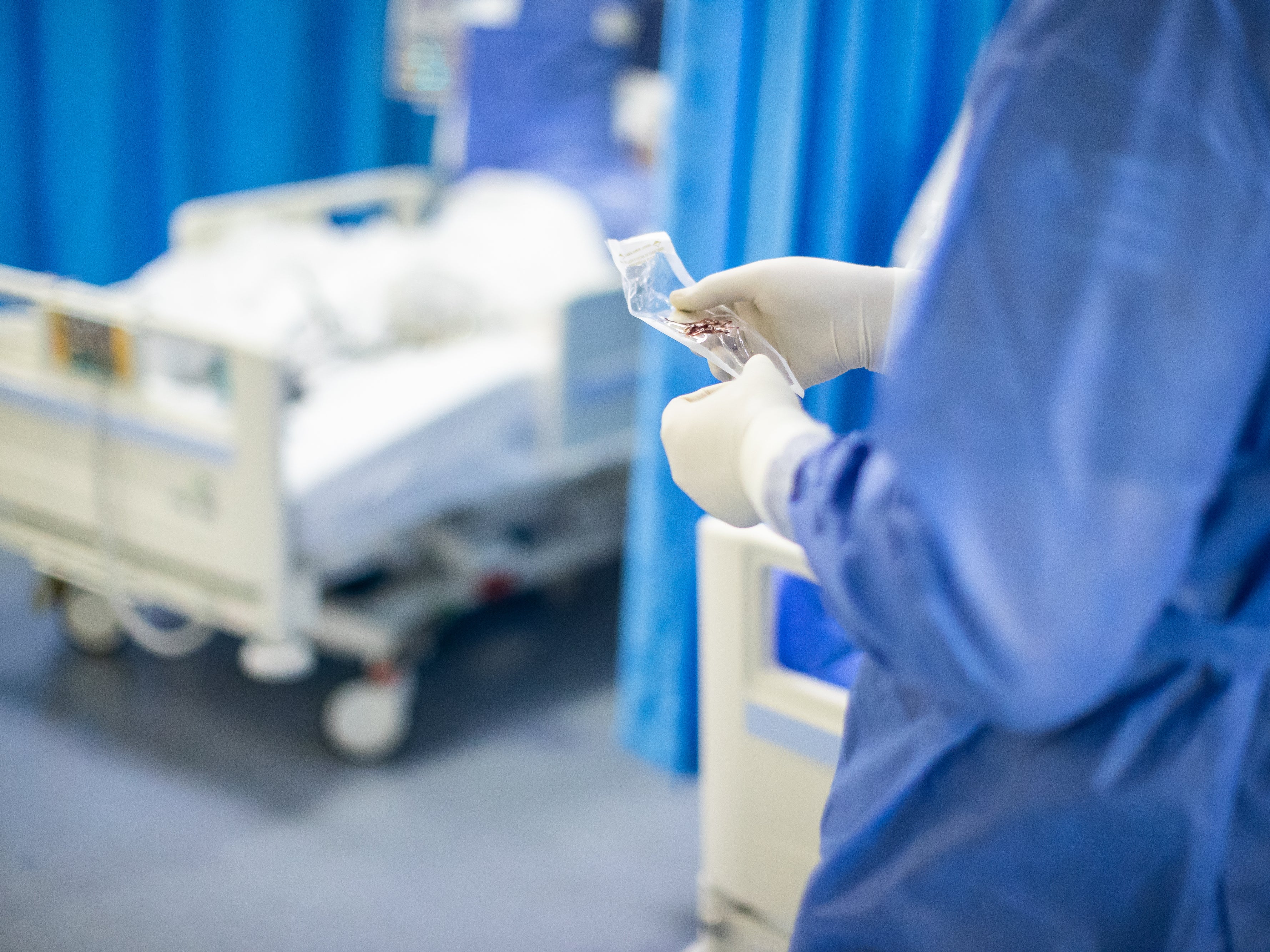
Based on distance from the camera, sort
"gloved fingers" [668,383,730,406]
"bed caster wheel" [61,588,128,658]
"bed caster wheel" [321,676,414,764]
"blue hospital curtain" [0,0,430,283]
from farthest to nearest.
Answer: "blue hospital curtain" [0,0,430,283] < "bed caster wheel" [61,588,128,658] < "bed caster wheel" [321,676,414,764] < "gloved fingers" [668,383,730,406]

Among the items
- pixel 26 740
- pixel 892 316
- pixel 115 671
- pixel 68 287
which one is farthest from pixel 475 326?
pixel 892 316

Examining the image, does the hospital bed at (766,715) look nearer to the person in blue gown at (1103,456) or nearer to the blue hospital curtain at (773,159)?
the blue hospital curtain at (773,159)

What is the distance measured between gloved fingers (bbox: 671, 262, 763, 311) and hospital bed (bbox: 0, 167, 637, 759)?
1.07 meters

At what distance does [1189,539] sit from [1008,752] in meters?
0.21

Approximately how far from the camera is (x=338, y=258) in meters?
2.75

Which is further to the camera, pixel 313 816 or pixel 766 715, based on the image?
pixel 313 816

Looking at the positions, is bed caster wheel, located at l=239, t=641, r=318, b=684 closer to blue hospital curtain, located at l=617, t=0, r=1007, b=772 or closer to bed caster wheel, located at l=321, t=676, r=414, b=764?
bed caster wheel, located at l=321, t=676, r=414, b=764

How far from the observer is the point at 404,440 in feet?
7.55

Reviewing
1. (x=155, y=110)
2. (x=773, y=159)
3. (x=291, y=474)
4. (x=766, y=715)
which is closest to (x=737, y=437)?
(x=766, y=715)

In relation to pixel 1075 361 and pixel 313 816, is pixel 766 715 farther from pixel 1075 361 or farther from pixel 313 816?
pixel 313 816

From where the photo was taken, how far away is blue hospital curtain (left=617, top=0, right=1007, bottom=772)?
182 centimetres

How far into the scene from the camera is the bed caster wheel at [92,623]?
2578mm

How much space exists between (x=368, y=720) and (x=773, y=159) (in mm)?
1272

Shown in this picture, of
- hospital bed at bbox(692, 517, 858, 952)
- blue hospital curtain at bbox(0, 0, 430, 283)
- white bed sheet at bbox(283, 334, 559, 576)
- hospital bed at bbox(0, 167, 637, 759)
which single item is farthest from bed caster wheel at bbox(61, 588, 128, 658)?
hospital bed at bbox(692, 517, 858, 952)
